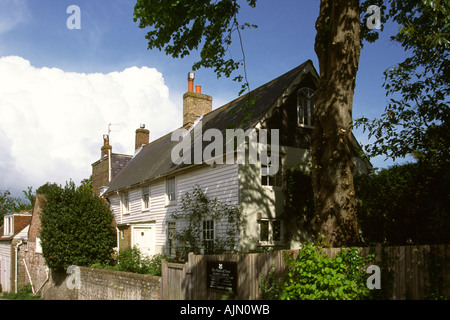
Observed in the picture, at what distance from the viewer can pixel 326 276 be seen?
775 centimetres

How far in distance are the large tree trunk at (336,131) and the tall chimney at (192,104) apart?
54.4 ft

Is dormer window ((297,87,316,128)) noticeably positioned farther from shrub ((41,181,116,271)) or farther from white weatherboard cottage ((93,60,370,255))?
shrub ((41,181,116,271))

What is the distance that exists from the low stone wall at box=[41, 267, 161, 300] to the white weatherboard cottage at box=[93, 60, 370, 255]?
412 cm

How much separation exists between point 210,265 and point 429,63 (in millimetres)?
8996

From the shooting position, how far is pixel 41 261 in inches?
1207

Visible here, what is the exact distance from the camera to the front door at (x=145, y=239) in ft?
78.0

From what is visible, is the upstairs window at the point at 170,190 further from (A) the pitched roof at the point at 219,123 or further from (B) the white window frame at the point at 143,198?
(B) the white window frame at the point at 143,198

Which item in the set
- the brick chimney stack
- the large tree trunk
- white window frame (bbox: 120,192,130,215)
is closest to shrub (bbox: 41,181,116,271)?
white window frame (bbox: 120,192,130,215)

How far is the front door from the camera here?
2378 cm

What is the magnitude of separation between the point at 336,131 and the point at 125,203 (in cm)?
2125

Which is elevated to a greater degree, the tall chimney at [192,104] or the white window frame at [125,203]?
the tall chimney at [192,104]

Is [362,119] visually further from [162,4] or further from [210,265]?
[162,4]

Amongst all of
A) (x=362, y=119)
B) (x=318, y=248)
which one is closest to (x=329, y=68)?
(x=362, y=119)

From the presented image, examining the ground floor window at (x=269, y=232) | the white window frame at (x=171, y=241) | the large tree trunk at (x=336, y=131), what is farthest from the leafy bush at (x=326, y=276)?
the white window frame at (x=171, y=241)
